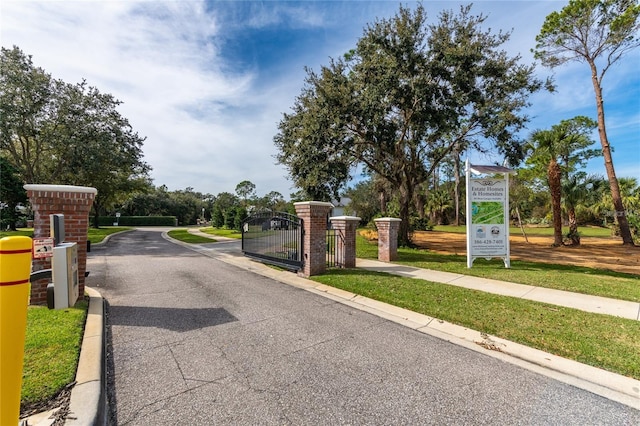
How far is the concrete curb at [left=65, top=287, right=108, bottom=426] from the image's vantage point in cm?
217

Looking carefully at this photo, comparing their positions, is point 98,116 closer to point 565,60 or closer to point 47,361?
point 47,361

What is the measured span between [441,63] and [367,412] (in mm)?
11353

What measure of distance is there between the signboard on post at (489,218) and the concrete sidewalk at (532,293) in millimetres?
1725

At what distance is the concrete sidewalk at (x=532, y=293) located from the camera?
5004 mm

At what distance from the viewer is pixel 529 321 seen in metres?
4.39

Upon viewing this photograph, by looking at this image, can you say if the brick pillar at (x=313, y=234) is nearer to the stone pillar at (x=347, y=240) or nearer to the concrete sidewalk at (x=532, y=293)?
the stone pillar at (x=347, y=240)

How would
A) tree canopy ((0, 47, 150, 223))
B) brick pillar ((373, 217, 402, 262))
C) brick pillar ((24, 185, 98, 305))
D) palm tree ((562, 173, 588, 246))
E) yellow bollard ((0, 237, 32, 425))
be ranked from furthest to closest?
palm tree ((562, 173, 588, 246)), tree canopy ((0, 47, 150, 223)), brick pillar ((373, 217, 402, 262)), brick pillar ((24, 185, 98, 305)), yellow bollard ((0, 237, 32, 425))

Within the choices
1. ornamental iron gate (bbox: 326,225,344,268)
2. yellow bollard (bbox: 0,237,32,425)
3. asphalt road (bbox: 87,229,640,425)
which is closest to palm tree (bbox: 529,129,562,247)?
ornamental iron gate (bbox: 326,225,344,268)

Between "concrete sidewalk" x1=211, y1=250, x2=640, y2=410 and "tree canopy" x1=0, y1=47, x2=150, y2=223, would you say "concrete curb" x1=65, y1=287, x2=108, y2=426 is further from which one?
"tree canopy" x1=0, y1=47, x2=150, y2=223

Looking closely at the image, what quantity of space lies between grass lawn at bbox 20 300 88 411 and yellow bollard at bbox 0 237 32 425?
3.14 feet

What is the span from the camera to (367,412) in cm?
242

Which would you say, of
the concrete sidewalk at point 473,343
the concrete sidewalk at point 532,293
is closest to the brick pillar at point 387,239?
the concrete sidewalk at point 532,293

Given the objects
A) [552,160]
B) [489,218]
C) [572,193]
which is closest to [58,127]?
[489,218]

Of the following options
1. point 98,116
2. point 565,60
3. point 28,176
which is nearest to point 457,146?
point 565,60
